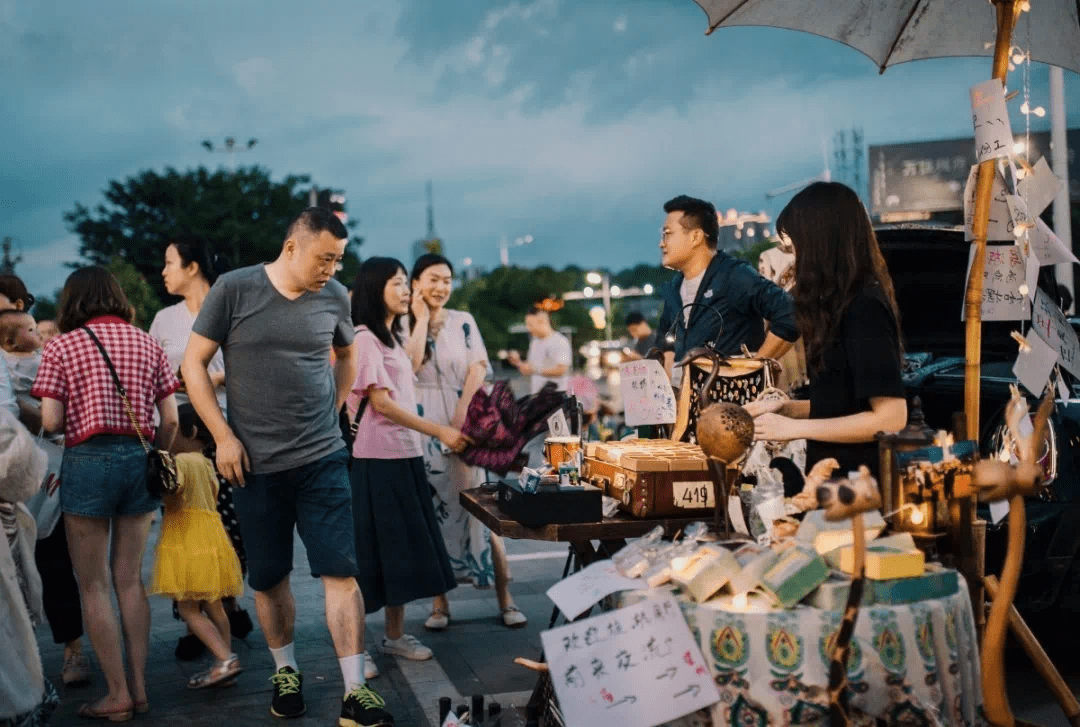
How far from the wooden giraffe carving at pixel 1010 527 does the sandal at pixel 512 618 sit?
3.32 metres

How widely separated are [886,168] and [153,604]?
130 feet

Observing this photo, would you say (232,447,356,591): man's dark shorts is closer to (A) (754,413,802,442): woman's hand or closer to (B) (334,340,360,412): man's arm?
(B) (334,340,360,412): man's arm

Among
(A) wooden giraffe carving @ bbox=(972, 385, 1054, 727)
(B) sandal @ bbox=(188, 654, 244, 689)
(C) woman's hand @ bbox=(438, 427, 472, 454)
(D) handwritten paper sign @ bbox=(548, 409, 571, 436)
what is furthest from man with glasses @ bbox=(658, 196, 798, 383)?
(B) sandal @ bbox=(188, 654, 244, 689)

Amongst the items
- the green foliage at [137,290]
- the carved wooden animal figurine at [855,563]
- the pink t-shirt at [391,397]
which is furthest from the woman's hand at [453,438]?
the green foliage at [137,290]

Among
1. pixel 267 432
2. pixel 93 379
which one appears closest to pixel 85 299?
pixel 93 379

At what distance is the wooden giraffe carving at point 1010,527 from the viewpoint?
2674 millimetres

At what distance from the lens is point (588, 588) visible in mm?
2801

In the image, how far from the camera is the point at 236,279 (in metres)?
4.43

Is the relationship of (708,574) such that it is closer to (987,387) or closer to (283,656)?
(283,656)

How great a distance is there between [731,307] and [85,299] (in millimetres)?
2935

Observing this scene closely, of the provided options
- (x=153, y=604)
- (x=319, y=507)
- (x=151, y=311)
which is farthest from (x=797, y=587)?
(x=151, y=311)

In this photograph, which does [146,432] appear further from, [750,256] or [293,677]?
[750,256]

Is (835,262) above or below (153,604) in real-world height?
above

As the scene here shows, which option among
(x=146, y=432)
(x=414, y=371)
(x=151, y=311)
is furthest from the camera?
(x=151, y=311)
